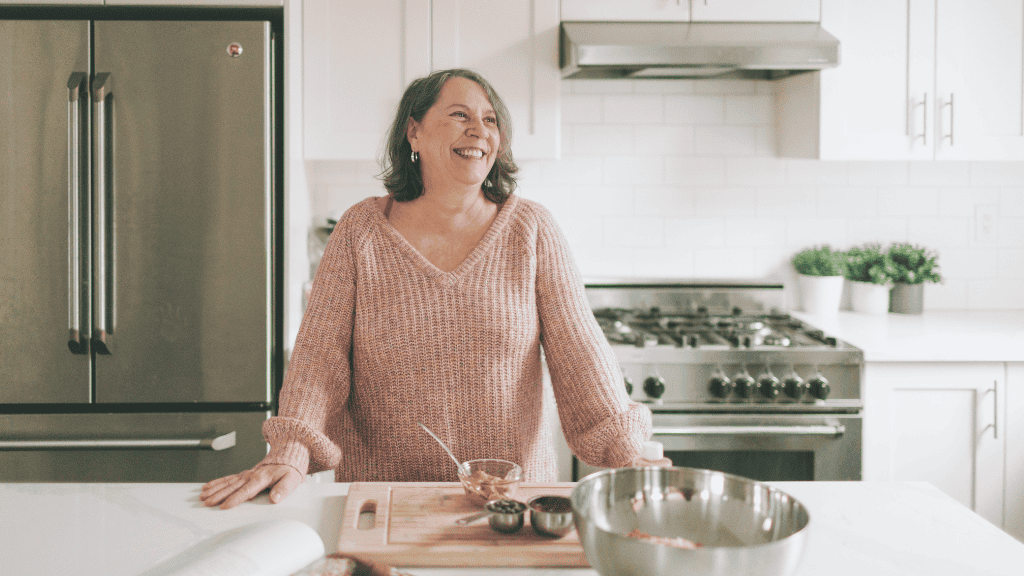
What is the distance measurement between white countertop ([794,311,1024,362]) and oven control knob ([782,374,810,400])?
193 mm

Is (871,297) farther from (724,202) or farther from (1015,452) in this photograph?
(1015,452)

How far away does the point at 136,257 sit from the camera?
2.19 meters

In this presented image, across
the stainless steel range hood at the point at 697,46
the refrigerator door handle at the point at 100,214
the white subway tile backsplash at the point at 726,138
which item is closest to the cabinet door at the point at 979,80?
the stainless steel range hood at the point at 697,46

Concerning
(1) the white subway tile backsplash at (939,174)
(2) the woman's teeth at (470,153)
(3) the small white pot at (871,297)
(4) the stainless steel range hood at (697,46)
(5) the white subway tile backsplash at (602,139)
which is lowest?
(3) the small white pot at (871,297)

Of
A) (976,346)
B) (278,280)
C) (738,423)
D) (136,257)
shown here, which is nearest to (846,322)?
(976,346)

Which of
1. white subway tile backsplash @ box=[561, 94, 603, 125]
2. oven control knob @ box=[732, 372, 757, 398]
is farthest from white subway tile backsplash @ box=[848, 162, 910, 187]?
oven control knob @ box=[732, 372, 757, 398]

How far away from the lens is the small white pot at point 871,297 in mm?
2787

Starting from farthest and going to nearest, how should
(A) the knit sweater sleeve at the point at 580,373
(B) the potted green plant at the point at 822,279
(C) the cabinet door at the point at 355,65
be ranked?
(B) the potted green plant at the point at 822,279 < (C) the cabinet door at the point at 355,65 < (A) the knit sweater sleeve at the point at 580,373

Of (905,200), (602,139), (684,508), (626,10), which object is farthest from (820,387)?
(684,508)

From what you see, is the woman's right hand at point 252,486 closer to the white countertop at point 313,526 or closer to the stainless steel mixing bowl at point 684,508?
the white countertop at point 313,526

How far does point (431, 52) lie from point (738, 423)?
147 centimetres

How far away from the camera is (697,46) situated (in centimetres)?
234

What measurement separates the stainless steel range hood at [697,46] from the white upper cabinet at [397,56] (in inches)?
4.3

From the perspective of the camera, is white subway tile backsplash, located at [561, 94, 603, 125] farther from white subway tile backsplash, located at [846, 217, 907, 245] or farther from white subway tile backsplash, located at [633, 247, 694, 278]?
white subway tile backsplash, located at [846, 217, 907, 245]
